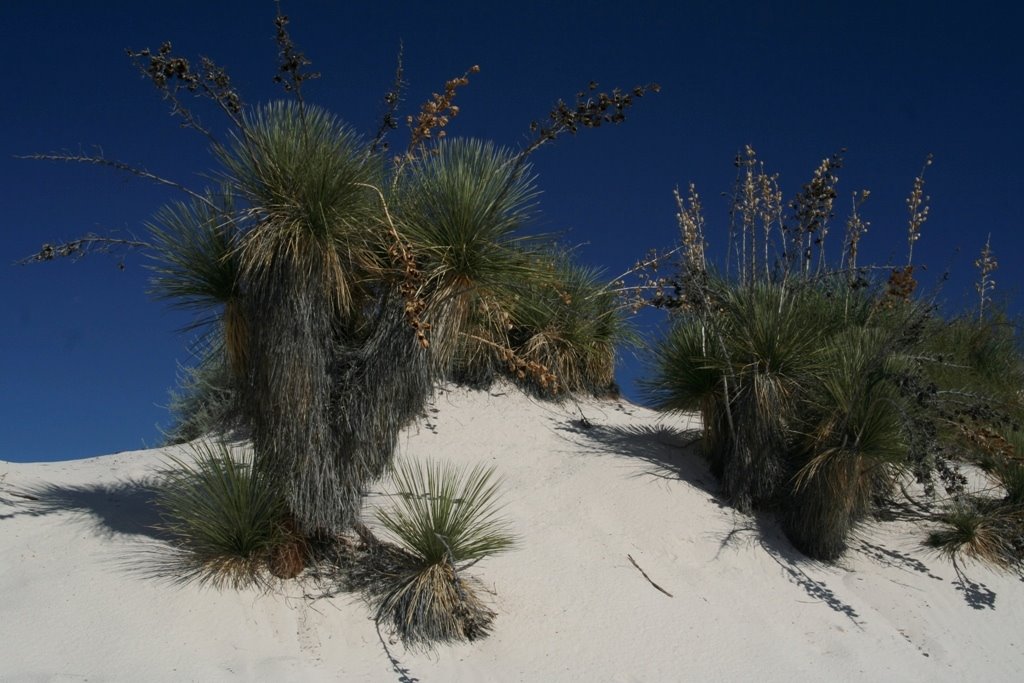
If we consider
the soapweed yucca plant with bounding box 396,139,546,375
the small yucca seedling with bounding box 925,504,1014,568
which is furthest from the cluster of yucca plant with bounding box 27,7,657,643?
the small yucca seedling with bounding box 925,504,1014,568

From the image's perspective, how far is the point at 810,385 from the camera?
362 inches

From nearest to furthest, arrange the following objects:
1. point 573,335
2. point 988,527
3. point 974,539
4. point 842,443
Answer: point 842,443, point 974,539, point 988,527, point 573,335

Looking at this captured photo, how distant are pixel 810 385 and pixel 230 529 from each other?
18.5 ft

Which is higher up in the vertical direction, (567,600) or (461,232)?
(461,232)

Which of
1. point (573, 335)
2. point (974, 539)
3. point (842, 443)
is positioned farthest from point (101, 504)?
point (974, 539)

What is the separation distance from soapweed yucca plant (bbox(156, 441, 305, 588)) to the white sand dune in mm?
198

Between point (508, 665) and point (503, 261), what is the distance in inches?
121

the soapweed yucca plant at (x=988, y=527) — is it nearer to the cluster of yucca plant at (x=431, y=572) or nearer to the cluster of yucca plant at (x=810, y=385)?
the cluster of yucca plant at (x=810, y=385)

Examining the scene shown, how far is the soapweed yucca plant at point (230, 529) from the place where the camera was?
7117mm

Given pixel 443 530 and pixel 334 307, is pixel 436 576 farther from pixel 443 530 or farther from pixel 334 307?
pixel 334 307

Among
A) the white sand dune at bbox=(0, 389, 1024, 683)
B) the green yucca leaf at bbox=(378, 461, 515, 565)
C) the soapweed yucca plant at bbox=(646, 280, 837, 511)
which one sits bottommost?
the white sand dune at bbox=(0, 389, 1024, 683)

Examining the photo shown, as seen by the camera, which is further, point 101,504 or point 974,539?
point 974,539

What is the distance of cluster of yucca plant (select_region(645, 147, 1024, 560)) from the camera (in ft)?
28.4

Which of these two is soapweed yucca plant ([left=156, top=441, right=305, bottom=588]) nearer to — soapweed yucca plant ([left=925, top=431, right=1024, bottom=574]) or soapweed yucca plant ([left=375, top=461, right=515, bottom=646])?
soapweed yucca plant ([left=375, top=461, right=515, bottom=646])
